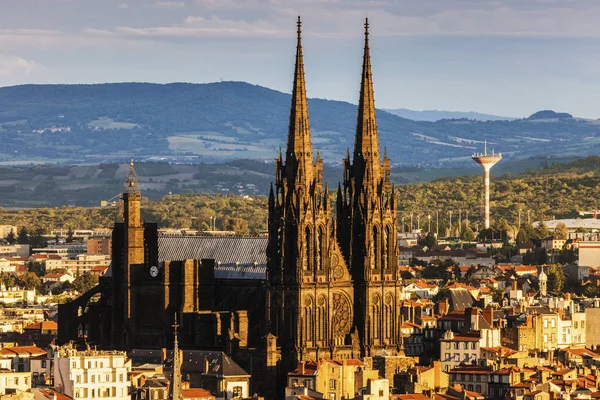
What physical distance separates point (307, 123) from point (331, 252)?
746 cm

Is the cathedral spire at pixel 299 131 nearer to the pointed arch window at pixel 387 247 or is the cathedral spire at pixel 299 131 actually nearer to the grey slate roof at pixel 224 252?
the pointed arch window at pixel 387 247

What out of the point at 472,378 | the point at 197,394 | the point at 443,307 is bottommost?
the point at 472,378

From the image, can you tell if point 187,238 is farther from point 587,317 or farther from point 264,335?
point 587,317

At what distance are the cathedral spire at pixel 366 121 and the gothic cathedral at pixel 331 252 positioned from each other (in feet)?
0.19

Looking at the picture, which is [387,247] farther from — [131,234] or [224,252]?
[131,234]

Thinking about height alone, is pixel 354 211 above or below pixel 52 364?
above

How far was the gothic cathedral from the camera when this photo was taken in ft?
425

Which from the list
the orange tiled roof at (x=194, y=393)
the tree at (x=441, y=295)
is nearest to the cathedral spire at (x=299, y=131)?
the orange tiled roof at (x=194, y=393)

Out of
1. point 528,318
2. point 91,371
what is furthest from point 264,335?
point 528,318

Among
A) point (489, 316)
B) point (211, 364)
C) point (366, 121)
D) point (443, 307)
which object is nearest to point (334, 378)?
point (211, 364)

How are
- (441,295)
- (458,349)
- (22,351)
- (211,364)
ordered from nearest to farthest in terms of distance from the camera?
(211,364)
(22,351)
(458,349)
(441,295)

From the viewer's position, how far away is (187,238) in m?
144

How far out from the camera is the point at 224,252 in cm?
14038

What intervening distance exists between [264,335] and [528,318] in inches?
1273
